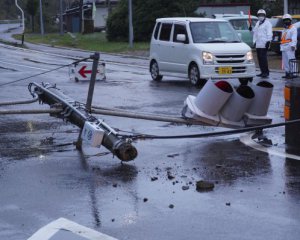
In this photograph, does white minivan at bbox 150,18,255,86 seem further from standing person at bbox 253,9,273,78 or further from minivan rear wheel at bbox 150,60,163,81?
standing person at bbox 253,9,273,78

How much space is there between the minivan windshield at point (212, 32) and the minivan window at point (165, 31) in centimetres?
92

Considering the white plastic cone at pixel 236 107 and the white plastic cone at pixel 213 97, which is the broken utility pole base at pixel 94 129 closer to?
the white plastic cone at pixel 213 97

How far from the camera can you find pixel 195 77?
1980cm

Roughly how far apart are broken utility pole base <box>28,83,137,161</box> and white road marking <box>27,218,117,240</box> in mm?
2301

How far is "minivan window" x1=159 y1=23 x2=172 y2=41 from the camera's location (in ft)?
69.8

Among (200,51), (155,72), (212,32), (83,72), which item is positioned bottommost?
(155,72)

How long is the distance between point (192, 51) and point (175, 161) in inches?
428

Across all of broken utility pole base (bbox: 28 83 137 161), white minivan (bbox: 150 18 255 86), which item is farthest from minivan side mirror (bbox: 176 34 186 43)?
broken utility pole base (bbox: 28 83 137 161)

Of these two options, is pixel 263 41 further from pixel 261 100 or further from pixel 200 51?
pixel 261 100

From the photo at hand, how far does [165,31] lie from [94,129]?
1260 cm

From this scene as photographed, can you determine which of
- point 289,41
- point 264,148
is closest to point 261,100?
point 264,148

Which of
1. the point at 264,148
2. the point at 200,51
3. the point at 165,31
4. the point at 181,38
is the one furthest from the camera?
the point at 165,31

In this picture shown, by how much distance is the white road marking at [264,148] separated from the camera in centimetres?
963

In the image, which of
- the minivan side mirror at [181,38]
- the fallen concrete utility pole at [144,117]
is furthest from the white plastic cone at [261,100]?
the minivan side mirror at [181,38]
